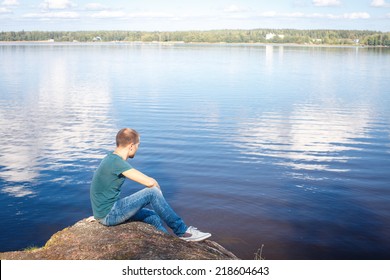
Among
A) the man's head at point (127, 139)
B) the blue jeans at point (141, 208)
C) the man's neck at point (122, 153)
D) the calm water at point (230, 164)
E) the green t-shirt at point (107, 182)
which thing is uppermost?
the man's head at point (127, 139)

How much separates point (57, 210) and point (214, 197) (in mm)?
4216

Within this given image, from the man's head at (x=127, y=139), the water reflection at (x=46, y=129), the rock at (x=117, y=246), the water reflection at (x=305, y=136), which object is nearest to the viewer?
the rock at (x=117, y=246)

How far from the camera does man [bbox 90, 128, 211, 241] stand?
7.00 metres

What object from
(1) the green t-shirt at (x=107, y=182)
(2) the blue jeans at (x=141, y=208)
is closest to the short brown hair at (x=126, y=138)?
(1) the green t-shirt at (x=107, y=182)

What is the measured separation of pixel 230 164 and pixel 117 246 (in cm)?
917

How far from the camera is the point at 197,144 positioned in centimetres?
1841

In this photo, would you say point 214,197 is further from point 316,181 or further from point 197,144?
point 197,144

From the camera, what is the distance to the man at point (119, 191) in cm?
700

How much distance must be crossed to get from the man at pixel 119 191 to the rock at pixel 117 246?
205 mm

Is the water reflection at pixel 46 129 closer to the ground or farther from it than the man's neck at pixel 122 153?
closer to the ground

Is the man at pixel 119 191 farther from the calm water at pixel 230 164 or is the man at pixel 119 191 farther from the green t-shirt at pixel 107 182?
the calm water at pixel 230 164

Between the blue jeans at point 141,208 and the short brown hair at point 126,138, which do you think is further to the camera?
the blue jeans at point 141,208
